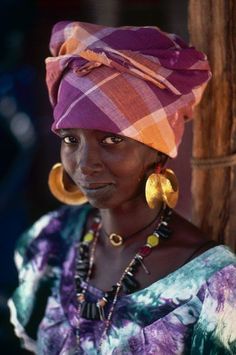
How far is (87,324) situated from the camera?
1954 millimetres

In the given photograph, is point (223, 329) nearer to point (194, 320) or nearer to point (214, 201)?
point (194, 320)

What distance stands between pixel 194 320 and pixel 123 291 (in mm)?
250

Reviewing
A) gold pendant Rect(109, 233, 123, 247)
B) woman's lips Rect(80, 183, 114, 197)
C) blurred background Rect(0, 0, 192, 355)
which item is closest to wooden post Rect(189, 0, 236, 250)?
gold pendant Rect(109, 233, 123, 247)

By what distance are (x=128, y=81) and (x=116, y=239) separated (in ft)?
1.69

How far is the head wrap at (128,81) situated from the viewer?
1.72 metres

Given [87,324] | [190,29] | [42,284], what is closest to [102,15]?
[190,29]

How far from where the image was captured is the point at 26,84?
377cm

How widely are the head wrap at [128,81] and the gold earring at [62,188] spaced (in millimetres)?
289

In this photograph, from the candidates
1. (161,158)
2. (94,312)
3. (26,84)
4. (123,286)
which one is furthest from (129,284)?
(26,84)

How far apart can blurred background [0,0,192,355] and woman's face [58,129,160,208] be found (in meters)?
1.42

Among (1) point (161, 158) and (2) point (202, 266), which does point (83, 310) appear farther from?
(1) point (161, 158)

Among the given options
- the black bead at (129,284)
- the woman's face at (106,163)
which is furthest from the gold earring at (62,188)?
the black bead at (129,284)

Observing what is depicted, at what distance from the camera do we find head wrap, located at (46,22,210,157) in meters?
1.72

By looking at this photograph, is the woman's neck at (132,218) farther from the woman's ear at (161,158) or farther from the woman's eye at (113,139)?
the woman's eye at (113,139)
